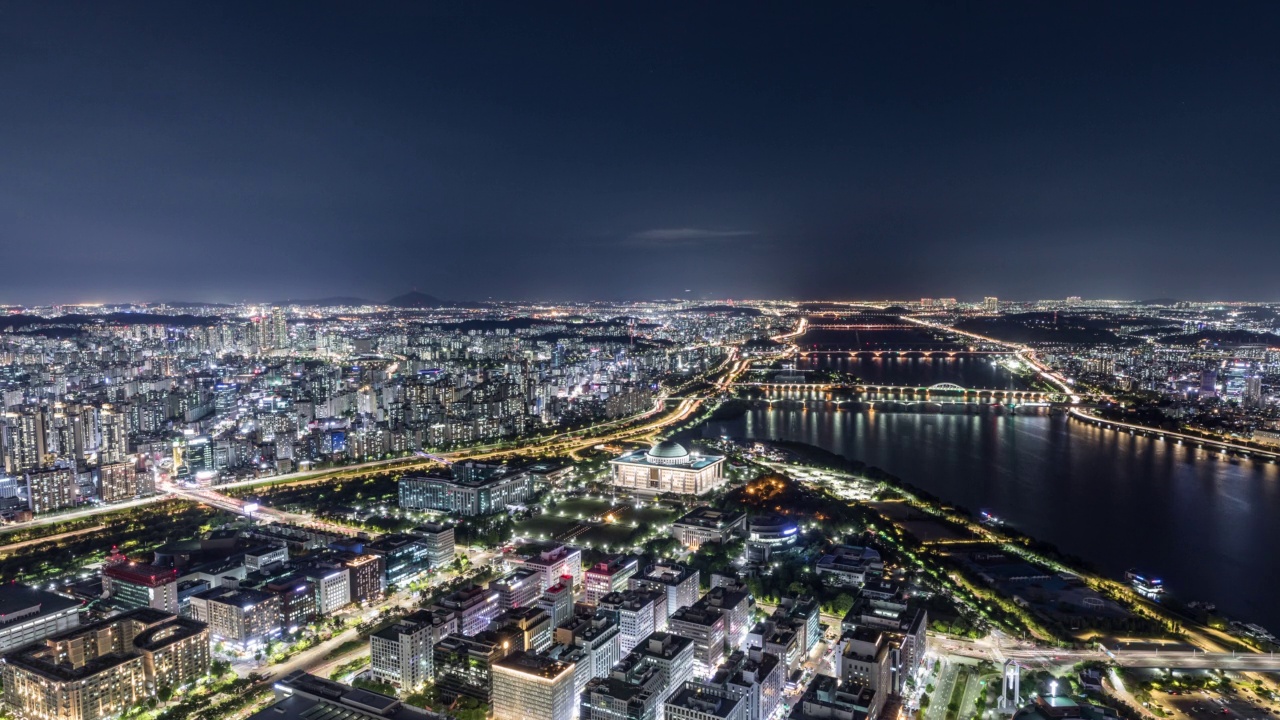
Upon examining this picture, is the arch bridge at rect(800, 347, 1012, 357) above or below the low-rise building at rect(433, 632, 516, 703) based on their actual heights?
above

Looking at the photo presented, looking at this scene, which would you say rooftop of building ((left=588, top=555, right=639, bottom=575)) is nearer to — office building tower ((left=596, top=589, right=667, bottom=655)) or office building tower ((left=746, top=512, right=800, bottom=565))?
office building tower ((left=596, top=589, right=667, bottom=655))

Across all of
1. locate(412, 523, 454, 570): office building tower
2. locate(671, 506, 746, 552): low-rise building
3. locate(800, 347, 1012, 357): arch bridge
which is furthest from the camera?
locate(800, 347, 1012, 357): arch bridge

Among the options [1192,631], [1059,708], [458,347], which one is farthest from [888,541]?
[458,347]

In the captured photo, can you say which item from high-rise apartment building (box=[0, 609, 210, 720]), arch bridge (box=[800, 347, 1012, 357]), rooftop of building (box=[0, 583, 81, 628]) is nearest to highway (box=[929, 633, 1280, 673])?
high-rise apartment building (box=[0, 609, 210, 720])

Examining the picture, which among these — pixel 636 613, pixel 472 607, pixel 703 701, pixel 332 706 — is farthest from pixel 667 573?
pixel 332 706

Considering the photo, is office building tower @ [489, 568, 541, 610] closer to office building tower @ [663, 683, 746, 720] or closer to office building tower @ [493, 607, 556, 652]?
office building tower @ [493, 607, 556, 652]

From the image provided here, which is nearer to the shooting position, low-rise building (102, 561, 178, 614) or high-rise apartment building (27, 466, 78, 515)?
low-rise building (102, 561, 178, 614)

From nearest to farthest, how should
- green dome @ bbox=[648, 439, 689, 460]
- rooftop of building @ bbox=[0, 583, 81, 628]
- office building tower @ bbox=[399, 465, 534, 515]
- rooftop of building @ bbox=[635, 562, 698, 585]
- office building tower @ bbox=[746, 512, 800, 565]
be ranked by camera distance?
rooftop of building @ bbox=[0, 583, 81, 628] < rooftop of building @ bbox=[635, 562, 698, 585] < office building tower @ bbox=[746, 512, 800, 565] < office building tower @ bbox=[399, 465, 534, 515] < green dome @ bbox=[648, 439, 689, 460]

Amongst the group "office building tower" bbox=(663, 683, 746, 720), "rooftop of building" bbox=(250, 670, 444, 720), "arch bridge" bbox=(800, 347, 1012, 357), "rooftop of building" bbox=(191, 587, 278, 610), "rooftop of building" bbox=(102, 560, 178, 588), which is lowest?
"office building tower" bbox=(663, 683, 746, 720)
